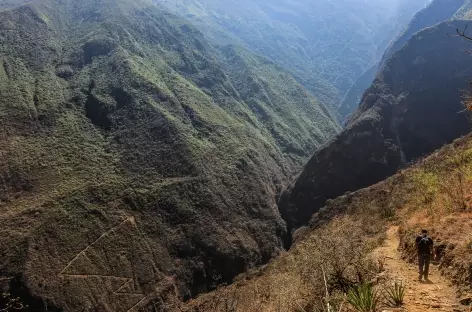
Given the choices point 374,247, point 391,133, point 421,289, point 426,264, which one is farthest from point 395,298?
point 391,133

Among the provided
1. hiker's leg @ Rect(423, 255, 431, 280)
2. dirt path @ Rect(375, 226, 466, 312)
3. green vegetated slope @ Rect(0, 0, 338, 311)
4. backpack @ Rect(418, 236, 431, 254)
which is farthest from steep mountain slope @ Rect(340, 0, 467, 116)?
hiker's leg @ Rect(423, 255, 431, 280)

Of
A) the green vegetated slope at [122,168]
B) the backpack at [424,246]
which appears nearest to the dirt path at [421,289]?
the backpack at [424,246]

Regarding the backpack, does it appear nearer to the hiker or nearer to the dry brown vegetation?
the hiker

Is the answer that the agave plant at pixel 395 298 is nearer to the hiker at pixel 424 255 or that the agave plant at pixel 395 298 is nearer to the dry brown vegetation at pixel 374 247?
the dry brown vegetation at pixel 374 247

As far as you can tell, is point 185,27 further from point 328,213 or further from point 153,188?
point 328,213

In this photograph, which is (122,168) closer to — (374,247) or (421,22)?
(374,247)
